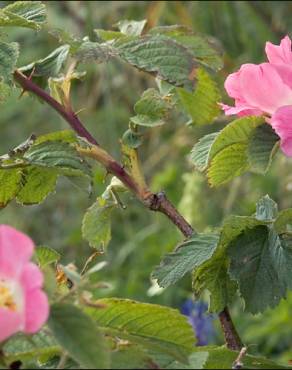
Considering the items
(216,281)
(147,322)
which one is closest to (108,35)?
(216,281)

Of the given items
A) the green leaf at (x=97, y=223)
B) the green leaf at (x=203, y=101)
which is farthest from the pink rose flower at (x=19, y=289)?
the green leaf at (x=203, y=101)

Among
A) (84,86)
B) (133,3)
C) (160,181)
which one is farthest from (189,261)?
(84,86)

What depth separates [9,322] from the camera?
622 mm

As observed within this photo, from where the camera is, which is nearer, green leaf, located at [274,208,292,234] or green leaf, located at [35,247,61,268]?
green leaf, located at [35,247,61,268]

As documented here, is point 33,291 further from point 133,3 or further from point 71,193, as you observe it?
point 71,193

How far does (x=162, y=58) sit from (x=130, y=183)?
10 cm

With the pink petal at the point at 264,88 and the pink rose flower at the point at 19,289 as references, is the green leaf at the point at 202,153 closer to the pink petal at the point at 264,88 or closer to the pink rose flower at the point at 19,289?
the pink petal at the point at 264,88

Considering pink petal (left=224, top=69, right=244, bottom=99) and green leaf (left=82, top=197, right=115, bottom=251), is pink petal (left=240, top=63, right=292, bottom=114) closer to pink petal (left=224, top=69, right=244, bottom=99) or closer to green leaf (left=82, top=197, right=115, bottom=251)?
pink petal (left=224, top=69, right=244, bottom=99)

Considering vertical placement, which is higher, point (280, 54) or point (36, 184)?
point (280, 54)

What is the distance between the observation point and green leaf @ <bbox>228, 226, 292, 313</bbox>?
2.90 ft

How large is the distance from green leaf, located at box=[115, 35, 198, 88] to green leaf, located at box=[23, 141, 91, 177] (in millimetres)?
107

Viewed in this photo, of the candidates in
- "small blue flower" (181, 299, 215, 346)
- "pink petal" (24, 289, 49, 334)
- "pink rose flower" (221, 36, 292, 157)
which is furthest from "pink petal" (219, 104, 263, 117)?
"small blue flower" (181, 299, 215, 346)

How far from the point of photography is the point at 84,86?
3.81 meters

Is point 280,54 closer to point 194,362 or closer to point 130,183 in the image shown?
point 130,183
